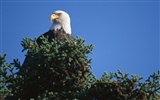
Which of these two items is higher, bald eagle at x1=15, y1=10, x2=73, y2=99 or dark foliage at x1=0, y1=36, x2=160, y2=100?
bald eagle at x1=15, y1=10, x2=73, y2=99

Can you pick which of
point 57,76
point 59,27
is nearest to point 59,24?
point 59,27

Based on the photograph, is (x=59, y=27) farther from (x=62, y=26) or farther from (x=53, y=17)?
(x=53, y=17)

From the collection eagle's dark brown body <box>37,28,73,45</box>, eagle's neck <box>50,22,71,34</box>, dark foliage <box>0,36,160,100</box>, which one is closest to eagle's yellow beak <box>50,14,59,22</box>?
eagle's neck <box>50,22,71,34</box>

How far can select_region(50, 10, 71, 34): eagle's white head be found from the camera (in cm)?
1091

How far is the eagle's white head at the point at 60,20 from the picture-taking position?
10915 millimetres

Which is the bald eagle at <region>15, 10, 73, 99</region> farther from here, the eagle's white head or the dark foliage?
the dark foliage

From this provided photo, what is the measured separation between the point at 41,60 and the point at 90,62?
121 centimetres

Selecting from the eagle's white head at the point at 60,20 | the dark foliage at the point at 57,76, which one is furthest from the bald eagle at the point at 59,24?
the dark foliage at the point at 57,76

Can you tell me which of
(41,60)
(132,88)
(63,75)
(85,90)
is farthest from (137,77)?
(41,60)

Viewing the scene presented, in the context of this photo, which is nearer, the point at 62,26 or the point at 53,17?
the point at 62,26

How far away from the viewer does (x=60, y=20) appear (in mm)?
11500

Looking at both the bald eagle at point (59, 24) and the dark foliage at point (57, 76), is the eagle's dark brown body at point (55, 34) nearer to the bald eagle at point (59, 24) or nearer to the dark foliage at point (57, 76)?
the bald eagle at point (59, 24)

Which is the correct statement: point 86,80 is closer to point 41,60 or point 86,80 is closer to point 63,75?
point 63,75

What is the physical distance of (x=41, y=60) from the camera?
6438mm
